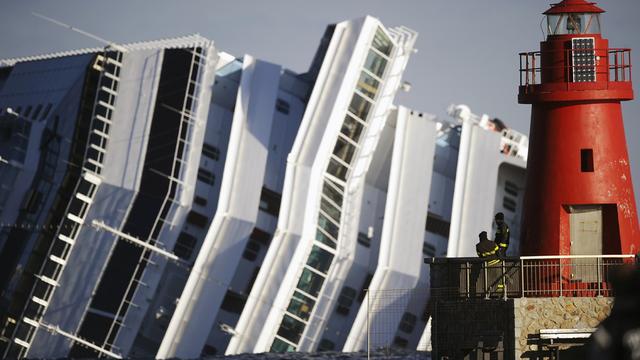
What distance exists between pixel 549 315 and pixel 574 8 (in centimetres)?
701

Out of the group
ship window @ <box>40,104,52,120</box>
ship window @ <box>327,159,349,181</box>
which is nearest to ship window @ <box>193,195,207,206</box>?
ship window @ <box>327,159,349,181</box>

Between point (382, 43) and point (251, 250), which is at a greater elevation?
point (382, 43)

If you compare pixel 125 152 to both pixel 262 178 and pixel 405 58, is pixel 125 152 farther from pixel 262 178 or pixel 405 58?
pixel 405 58

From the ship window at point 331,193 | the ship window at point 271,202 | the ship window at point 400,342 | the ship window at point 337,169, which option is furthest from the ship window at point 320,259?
the ship window at point 400,342

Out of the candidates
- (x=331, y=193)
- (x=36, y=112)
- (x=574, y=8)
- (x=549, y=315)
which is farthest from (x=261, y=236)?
(x=549, y=315)

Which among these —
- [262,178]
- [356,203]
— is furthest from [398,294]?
[262,178]

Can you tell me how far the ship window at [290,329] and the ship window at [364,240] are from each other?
482 cm

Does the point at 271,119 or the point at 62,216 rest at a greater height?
the point at 271,119

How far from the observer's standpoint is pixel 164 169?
4956 cm

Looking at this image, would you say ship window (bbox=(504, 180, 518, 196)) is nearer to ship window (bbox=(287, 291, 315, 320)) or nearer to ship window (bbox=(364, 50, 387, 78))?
ship window (bbox=(364, 50, 387, 78))

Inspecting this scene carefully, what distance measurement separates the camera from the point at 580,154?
2755 centimetres

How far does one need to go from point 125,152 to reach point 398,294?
39.0 ft

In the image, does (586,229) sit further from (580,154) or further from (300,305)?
(300,305)

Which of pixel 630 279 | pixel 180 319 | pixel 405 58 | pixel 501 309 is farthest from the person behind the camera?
pixel 405 58
